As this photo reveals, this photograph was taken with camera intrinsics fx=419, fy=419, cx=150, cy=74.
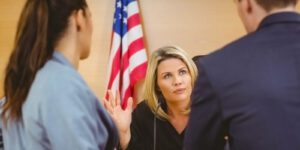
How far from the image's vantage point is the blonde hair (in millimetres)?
2522

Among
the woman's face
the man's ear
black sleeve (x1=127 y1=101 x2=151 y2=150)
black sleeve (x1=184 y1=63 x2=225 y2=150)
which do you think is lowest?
black sleeve (x1=127 y1=101 x2=151 y2=150)

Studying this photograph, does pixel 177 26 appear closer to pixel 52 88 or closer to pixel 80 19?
pixel 80 19

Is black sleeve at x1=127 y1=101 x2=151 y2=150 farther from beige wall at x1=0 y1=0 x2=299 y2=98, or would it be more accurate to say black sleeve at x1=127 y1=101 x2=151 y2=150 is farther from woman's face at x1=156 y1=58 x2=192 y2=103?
beige wall at x1=0 y1=0 x2=299 y2=98

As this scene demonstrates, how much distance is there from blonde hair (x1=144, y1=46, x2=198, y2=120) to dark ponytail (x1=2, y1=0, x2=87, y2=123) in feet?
4.37

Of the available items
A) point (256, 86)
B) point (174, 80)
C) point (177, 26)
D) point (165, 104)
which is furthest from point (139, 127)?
point (256, 86)

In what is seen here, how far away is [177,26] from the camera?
10.7 feet

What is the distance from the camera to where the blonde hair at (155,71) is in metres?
2.52

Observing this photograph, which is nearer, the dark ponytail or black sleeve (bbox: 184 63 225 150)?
black sleeve (bbox: 184 63 225 150)

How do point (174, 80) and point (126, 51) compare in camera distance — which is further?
point (126, 51)

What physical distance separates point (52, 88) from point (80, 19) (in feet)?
0.87

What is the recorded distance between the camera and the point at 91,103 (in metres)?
1.23

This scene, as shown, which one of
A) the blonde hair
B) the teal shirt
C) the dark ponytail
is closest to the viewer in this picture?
the teal shirt

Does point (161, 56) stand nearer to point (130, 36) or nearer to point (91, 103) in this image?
point (130, 36)

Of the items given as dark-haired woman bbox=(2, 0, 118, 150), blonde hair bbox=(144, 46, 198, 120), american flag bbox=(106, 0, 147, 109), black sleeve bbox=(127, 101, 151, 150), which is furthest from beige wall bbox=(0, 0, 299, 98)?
dark-haired woman bbox=(2, 0, 118, 150)
